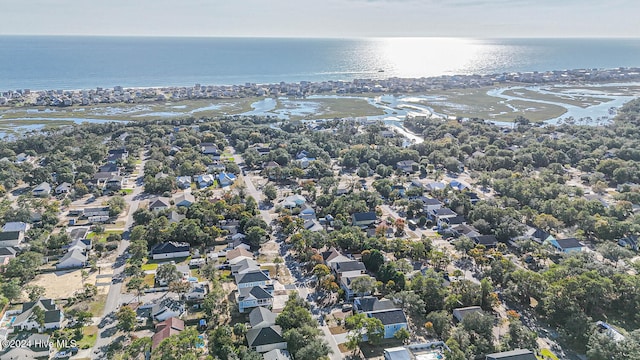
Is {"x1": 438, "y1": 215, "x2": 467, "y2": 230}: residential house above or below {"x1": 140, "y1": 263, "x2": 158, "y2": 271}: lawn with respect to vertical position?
above

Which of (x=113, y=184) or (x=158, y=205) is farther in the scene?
(x=113, y=184)

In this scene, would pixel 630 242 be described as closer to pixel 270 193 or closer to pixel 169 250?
pixel 270 193

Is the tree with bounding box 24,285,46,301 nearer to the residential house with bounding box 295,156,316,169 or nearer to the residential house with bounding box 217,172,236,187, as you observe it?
the residential house with bounding box 217,172,236,187

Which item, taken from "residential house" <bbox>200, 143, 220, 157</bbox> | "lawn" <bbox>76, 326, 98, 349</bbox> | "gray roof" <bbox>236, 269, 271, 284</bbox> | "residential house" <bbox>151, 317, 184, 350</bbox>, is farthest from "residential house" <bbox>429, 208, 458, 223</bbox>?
"residential house" <bbox>200, 143, 220, 157</bbox>

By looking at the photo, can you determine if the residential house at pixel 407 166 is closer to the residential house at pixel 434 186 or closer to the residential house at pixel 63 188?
the residential house at pixel 434 186

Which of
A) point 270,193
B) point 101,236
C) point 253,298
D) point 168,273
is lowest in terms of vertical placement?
point 101,236

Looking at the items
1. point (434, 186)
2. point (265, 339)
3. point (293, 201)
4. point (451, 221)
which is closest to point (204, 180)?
point (293, 201)

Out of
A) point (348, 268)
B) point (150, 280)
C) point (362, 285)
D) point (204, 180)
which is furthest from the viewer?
point (204, 180)

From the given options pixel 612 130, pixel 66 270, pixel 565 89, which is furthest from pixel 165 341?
pixel 565 89
